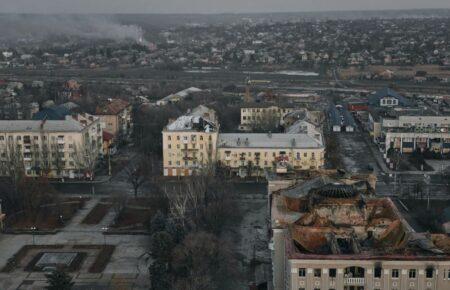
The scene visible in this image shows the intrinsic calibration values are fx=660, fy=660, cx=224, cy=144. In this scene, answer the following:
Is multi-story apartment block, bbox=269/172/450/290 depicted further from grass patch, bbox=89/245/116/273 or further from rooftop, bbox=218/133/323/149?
rooftop, bbox=218/133/323/149

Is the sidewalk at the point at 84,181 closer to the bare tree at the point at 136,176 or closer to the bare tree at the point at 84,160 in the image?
the bare tree at the point at 84,160

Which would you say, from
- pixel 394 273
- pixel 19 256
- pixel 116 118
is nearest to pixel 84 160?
pixel 116 118

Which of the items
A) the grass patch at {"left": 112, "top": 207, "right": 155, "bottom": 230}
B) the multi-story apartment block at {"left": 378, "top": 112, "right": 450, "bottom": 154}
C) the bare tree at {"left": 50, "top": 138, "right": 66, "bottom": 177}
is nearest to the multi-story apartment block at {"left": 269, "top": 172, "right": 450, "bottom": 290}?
the grass patch at {"left": 112, "top": 207, "right": 155, "bottom": 230}

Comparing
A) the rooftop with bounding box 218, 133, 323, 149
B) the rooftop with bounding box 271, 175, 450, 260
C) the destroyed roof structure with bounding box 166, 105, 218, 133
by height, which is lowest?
the rooftop with bounding box 218, 133, 323, 149

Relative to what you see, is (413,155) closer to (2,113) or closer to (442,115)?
(442,115)

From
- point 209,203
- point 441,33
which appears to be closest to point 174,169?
point 209,203

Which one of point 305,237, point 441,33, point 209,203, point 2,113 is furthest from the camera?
point 441,33

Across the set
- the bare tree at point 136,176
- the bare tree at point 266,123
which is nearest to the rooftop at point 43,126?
the bare tree at point 136,176
